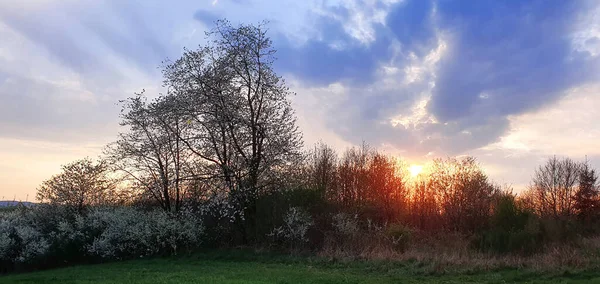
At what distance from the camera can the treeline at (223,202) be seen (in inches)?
1017

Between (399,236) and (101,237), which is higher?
(399,236)

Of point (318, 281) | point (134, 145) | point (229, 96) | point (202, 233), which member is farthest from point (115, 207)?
point (318, 281)

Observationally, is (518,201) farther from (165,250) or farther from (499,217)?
(165,250)

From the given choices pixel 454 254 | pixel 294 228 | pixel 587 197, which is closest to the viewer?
pixel 454 254

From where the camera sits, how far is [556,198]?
55.8 m

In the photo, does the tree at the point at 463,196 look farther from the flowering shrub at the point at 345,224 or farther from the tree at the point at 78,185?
the tree at the point at 78,185

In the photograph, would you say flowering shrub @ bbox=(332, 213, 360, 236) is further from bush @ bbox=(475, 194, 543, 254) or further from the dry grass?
bush @ bbox=(475, 194, 543, 254)

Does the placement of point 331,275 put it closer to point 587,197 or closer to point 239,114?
point 239,114

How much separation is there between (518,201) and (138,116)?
2699 centimetres

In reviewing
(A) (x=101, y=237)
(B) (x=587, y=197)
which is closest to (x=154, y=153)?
(A) (x=101, y=237)

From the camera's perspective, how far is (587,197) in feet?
147

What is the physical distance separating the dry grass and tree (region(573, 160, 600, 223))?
2109cm

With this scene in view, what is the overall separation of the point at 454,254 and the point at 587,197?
33.9 m

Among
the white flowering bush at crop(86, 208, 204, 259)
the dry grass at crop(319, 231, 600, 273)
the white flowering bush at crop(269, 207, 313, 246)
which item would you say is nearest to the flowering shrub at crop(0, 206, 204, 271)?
the white flowering bush at crop(86, 208, 204, 259)
